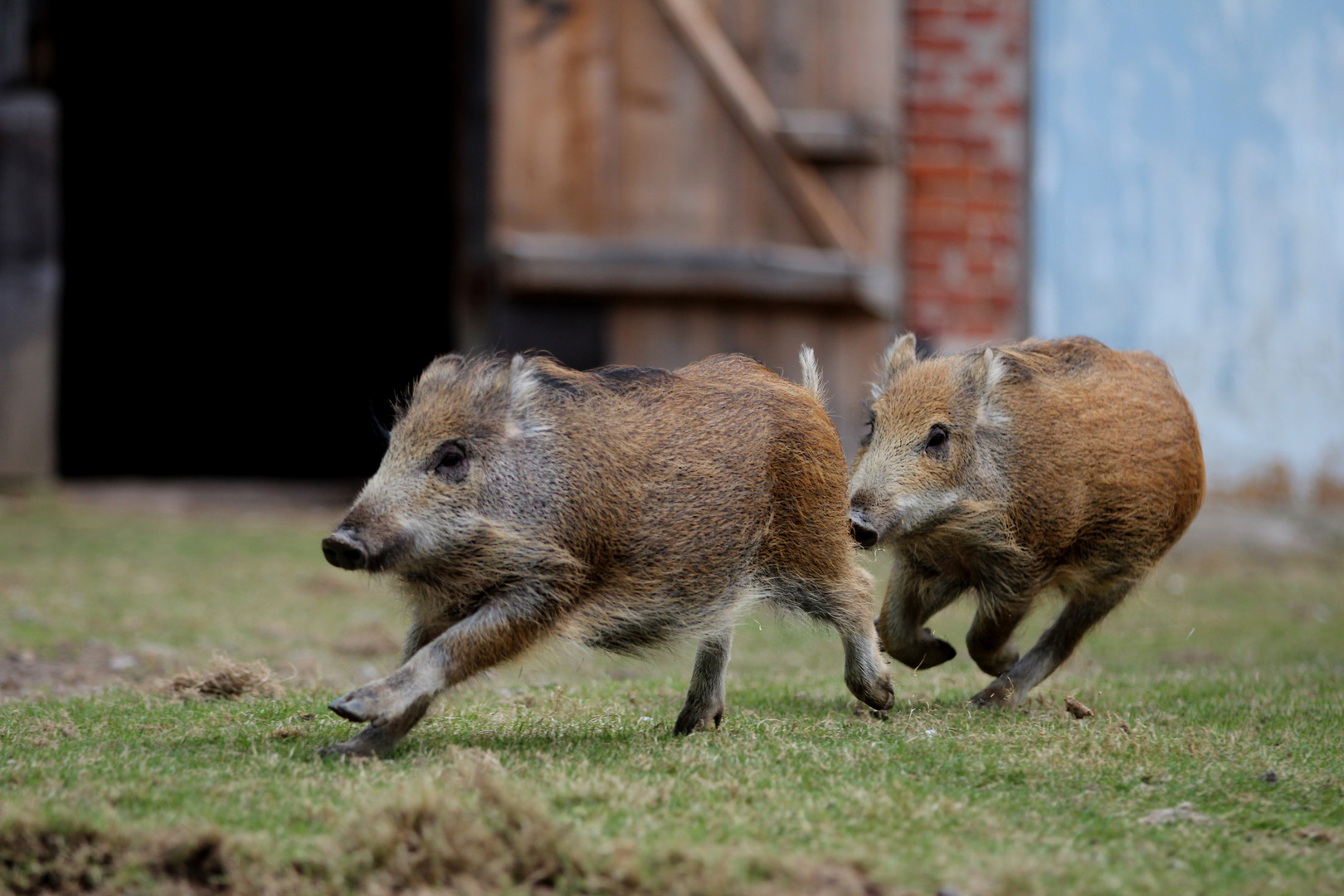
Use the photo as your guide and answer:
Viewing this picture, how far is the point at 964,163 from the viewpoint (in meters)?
10.3

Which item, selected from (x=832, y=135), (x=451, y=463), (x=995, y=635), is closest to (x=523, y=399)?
(x=451, y=463)

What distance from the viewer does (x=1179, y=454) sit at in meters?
5.03

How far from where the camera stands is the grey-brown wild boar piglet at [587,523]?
3.89 m

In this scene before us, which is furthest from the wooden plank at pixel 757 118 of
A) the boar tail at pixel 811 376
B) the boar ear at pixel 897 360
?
the boar tail at pixel 811 376

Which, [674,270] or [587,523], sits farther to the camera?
[674,270]

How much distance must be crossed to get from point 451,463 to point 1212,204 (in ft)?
31.3

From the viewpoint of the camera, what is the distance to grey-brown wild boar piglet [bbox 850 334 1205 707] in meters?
4.72

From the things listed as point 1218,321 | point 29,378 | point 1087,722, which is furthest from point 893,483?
point 1218,321

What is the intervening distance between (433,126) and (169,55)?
3.48 metres

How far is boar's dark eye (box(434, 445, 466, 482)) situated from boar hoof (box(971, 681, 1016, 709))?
1.87 m

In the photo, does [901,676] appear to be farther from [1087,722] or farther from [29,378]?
[29,378]

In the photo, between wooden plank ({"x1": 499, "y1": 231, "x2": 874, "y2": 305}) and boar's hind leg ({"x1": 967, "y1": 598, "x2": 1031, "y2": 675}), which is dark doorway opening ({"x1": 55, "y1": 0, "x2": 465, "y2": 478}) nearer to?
wooden plank ({"x1": 499, "y1": 231, "x2": 874, "y2": 305})

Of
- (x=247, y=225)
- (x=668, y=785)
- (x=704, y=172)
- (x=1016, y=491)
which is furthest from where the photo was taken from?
(x=247, y=225)

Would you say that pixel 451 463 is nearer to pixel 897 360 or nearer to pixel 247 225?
pixel 897 360
